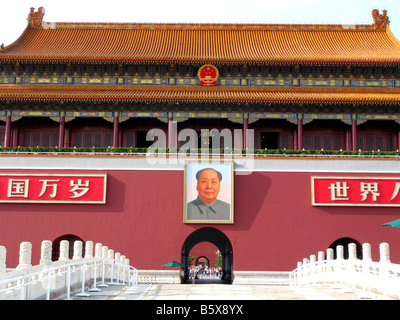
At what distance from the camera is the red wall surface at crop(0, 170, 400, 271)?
2072cm

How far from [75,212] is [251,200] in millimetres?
6748

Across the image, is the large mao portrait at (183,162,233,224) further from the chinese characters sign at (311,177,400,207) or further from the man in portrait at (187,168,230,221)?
the chinese characters sign at (311,177,400,207)

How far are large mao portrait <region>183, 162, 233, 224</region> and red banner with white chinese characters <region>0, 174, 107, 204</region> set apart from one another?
3.27 metres

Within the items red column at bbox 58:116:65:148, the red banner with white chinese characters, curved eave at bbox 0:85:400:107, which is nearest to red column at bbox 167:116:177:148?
curved eave at bbox 0:85:400:107

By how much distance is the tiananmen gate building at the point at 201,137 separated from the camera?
Result: 20.9m

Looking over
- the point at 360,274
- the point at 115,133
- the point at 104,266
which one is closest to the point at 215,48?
the point at 115,133

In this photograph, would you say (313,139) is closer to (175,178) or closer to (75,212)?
(175,178)

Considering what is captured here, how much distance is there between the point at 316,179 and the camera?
21.3 metres

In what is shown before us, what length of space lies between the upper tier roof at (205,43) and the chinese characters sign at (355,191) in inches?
239

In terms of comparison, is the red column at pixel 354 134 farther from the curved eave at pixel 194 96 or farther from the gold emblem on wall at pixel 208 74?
the gold emblem on wall at pixel 208 74

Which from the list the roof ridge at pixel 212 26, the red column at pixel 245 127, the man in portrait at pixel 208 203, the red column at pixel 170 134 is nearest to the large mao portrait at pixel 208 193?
the man in portrait at pixel 208 203

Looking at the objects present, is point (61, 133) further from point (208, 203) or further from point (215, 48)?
point (215, 48)

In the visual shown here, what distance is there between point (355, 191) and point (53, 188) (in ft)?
38.0
